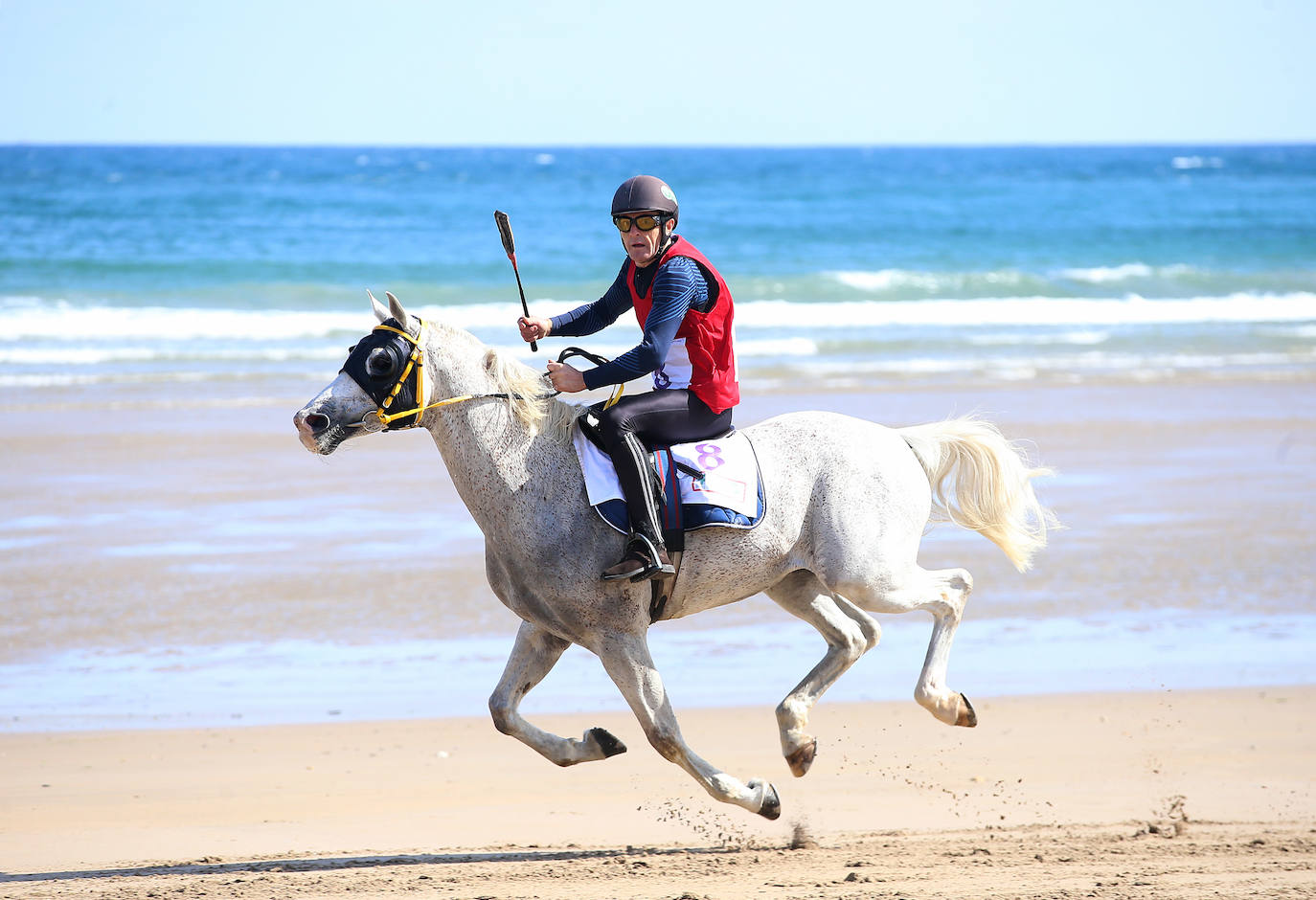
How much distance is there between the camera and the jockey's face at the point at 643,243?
4.64m

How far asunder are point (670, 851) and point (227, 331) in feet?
57.4

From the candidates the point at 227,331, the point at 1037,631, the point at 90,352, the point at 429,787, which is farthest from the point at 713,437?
the point at 227,331

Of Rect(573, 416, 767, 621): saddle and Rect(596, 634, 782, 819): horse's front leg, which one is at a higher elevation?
Rect(573, 416, 767, 621): saddle

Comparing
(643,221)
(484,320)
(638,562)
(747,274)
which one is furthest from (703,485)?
(747,274)

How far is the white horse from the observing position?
461 centimetres

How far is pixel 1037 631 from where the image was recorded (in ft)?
25.0

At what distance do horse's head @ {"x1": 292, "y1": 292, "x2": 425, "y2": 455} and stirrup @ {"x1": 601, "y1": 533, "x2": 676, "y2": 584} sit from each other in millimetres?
836

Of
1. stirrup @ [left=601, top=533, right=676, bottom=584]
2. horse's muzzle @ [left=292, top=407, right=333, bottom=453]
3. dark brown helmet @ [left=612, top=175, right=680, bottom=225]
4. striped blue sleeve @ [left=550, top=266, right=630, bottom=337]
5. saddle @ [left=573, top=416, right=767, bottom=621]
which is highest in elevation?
dark brown helmet @ [left=612, top=175, right=680, bottom=225]

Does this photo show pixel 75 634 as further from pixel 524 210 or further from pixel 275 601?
pixel 524 210

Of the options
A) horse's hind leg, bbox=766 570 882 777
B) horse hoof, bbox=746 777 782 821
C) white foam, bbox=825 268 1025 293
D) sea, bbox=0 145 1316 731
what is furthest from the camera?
white foam, bbox=825 268 1025 293

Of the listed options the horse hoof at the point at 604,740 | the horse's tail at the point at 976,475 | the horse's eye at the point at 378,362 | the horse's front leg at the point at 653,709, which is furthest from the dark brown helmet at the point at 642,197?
the horse hoof at the point at 604,740

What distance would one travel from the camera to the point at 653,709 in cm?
466

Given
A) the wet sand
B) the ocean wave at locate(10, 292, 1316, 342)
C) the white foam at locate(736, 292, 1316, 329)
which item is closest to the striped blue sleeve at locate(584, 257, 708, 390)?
the wet sand

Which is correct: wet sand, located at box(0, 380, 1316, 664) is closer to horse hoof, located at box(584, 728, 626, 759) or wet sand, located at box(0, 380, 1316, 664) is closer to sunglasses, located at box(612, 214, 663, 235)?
sunglasses, located at box(612, 214, 663, 235)
